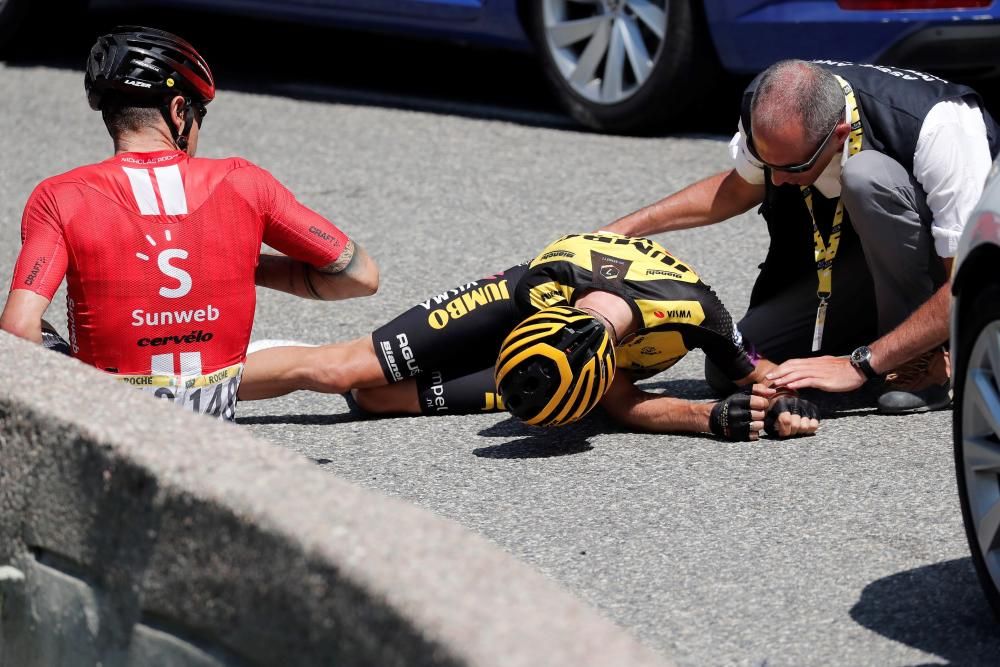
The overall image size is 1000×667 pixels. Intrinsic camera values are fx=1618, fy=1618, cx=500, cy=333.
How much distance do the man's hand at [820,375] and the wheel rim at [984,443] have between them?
115 cm

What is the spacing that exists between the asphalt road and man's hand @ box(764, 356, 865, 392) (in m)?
0.15

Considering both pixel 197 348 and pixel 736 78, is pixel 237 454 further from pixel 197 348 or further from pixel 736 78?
pixel 736 78

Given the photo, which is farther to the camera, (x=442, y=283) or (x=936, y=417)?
(x=442, y=283)

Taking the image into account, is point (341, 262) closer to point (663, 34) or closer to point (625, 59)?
point (663, 34)

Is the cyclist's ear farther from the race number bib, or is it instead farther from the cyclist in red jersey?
the race number bib

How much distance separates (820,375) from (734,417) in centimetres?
27

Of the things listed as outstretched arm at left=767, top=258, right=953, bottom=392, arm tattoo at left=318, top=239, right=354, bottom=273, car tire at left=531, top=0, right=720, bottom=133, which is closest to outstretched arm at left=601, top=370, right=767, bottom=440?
outstretched arm at left=767, top=258, right=953, bottom=392

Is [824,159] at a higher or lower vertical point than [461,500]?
higher

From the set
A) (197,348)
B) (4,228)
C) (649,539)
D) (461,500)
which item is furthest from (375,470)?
(4,228)

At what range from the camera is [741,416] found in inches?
177

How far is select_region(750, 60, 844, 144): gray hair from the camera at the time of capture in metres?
4.33

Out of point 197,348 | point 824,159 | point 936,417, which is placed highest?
point 824,159

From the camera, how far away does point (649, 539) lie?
12.7 feet

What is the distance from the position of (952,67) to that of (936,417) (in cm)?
263
